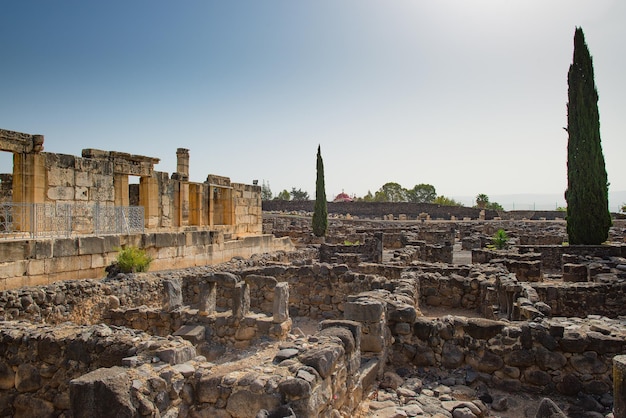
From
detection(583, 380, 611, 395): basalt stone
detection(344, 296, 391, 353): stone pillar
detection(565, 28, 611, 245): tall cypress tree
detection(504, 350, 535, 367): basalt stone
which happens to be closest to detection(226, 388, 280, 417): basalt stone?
detection(344, 296, 391, 353): stone pillar

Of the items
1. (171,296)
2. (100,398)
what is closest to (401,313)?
(100,398)

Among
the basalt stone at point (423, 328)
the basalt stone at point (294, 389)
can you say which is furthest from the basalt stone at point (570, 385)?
the basalt stone at point (294, 389)

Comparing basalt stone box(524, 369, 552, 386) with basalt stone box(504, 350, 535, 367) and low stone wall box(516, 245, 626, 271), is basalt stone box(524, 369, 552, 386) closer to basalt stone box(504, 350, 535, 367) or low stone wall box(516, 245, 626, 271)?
basalt stone box(504, 350, 535, 367)

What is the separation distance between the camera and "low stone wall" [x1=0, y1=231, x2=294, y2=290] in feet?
29.2

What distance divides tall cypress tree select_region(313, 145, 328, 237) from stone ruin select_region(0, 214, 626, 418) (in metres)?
18.9

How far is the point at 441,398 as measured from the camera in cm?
516

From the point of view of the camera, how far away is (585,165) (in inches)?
838

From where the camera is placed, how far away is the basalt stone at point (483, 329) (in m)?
5.69

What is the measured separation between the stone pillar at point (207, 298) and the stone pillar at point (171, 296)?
2.15ft

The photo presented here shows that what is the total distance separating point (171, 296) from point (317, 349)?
554 cm

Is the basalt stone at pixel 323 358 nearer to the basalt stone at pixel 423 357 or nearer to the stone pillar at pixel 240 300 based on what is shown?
the basalt stone at pixel 423 357

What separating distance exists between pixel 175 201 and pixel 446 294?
11289 mm

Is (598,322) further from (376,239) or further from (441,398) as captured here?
(376,239)

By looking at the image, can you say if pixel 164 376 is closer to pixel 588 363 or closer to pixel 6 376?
pixel 6 376
